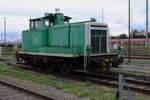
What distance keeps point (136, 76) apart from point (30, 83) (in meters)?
5.45

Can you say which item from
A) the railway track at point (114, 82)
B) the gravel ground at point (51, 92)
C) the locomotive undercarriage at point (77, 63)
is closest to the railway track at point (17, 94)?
the gravel ground at point (51, 92)

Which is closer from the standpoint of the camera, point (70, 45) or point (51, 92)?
point (51, 92)

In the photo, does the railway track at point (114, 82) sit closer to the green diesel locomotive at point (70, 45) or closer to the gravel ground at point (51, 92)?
the green diesel locomotive at point (70, 45)

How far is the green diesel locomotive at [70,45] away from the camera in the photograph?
15773 millimetres

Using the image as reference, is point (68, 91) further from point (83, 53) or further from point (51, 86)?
point (83, 53)

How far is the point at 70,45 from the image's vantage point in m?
17.0

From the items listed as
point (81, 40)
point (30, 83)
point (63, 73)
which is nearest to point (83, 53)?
point (81, 40)

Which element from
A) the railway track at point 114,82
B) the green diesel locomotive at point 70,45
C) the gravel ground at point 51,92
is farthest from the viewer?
the green diesel locomotive at point 70,45

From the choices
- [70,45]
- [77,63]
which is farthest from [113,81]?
[70,45]

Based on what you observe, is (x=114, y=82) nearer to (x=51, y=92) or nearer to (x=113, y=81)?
(x=113, y=81)

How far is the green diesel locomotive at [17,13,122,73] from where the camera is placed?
621 inches

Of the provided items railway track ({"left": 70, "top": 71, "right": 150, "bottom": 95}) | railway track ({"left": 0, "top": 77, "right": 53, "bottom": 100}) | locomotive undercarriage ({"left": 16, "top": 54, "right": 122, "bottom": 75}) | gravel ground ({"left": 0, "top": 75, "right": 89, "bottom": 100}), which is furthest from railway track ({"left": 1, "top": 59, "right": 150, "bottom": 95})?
railway track ({"left": 0, "top": 77, "right": 53, "bottom": 100})

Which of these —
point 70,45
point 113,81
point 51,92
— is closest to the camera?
point 51,92

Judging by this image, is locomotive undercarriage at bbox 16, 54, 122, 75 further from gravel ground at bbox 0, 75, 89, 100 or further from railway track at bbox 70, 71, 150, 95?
gravel ground at bbox 0, 75, 89, 100
